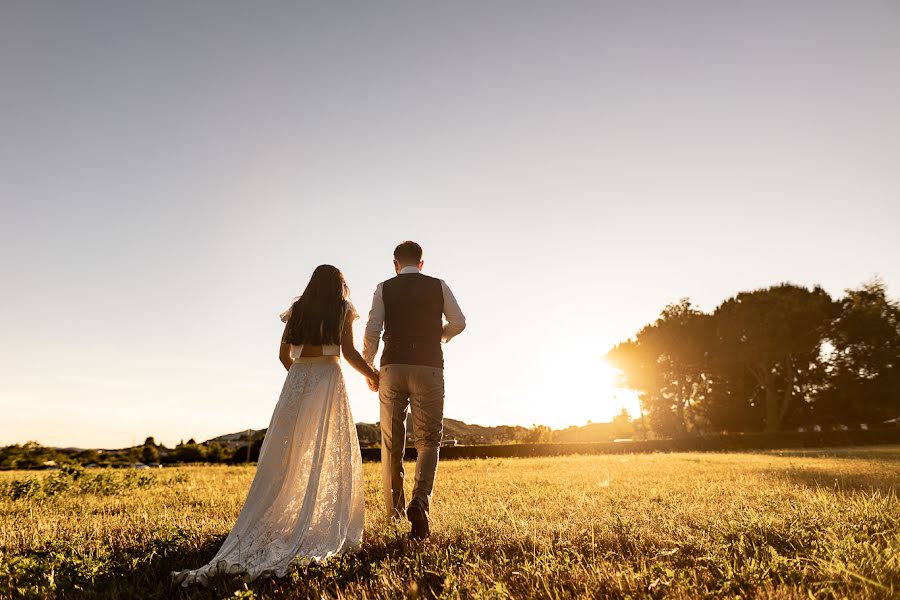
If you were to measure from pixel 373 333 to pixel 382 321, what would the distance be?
0.17 metres

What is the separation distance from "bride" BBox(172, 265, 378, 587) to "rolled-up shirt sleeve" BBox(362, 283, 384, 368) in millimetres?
333

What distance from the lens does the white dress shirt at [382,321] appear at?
633 cm

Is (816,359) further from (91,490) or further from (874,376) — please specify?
(91,490)

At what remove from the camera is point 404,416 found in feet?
20.8

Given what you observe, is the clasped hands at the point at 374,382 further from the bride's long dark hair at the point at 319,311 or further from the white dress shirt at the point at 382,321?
the bride's long dark hair at the point at 319,311

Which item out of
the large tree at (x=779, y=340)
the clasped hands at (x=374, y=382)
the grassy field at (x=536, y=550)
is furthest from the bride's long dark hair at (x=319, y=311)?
the large tree at (x=779, y=340)

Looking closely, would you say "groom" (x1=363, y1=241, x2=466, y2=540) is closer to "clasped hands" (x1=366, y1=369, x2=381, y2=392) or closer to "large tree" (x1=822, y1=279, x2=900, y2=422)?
"clasped hands" (x1=366, y1=369, x2=381, y2=392)

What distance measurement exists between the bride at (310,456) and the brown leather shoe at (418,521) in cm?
47

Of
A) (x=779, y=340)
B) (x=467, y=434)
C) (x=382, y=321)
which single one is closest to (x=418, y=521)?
(x=382, y=321)

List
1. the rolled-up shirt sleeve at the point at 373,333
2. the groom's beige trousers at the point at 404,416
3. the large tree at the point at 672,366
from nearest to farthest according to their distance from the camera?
the groom's beige trousers at the point at 404,416, the rolled-up shirt sleeve at the point at 373,333, the large tree at the point at 672,366

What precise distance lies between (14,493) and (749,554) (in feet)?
36.3

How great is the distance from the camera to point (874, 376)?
42.7 metres

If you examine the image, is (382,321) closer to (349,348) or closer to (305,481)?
(349,348)

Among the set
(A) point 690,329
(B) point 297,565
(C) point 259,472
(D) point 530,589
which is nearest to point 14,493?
(C) point 259,472
